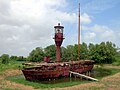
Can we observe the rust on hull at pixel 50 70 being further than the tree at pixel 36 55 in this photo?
No

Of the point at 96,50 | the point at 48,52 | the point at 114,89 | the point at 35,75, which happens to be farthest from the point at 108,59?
the point at 114,89

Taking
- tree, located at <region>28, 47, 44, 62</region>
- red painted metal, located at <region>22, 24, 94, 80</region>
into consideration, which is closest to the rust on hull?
red painted metal, located at <region>22, 24, 94, 80</region>

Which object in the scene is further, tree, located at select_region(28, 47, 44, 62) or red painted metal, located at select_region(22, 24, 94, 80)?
tree, located at select_region(28, 47, 44, 62)

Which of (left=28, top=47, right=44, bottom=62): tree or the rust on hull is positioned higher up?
(left=28, top=47, right=44, bottom=62): tree

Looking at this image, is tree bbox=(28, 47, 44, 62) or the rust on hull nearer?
the rust on hull

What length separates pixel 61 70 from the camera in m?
40.2

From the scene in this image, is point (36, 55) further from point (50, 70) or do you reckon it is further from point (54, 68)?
point (50, 70)

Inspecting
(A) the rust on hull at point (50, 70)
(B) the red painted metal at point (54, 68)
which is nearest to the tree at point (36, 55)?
(B) the red painted metal at point (54, 68)

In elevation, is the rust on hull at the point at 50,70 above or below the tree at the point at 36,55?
below

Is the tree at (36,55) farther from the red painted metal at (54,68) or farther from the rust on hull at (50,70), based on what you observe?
the rust on hull at (50,70)

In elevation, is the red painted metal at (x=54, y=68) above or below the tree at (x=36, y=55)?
below

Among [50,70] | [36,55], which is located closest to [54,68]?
[50,70]

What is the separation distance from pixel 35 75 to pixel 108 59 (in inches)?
1788

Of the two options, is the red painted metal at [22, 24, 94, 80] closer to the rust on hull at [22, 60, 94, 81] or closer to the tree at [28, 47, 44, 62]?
the rust on hull at [22, 60, 94, 81]
